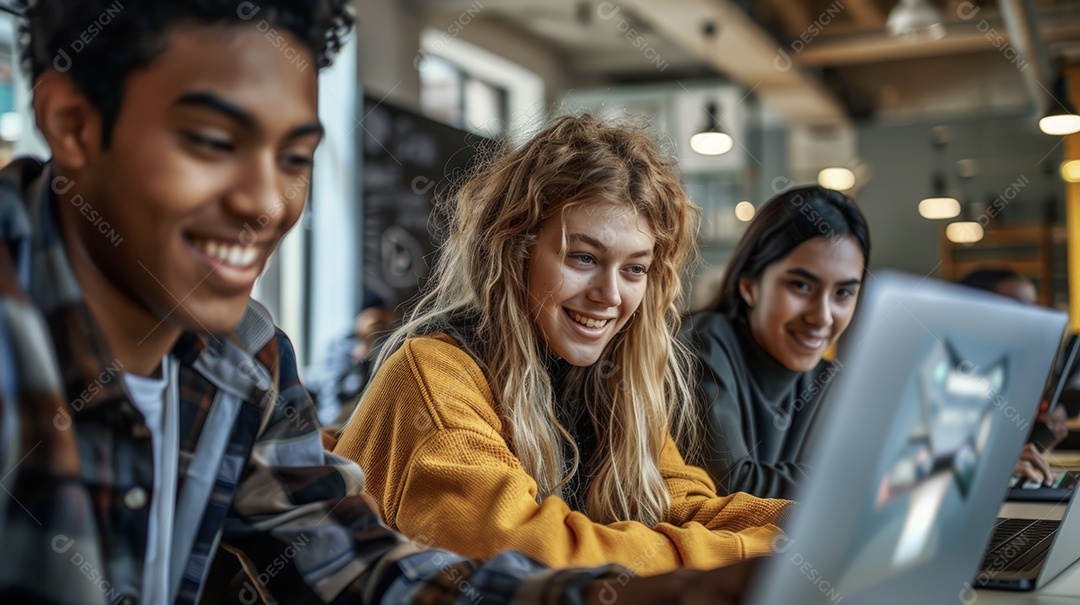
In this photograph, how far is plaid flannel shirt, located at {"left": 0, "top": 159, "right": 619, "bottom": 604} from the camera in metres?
0.82

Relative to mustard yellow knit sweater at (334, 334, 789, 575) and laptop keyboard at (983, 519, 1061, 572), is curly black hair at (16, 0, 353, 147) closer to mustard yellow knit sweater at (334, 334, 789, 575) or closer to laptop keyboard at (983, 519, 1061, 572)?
mustard yellow knit sweater at (334, 334, 789, 575)

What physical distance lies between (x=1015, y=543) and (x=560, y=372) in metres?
0.71

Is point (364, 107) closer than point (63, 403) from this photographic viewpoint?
No

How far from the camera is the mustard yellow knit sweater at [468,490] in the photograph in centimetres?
118

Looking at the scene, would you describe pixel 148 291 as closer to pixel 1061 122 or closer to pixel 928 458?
pixel 928 458

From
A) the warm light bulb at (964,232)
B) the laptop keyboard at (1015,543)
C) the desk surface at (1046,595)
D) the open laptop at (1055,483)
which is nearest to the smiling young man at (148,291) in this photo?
the desk surface at (1046,595)

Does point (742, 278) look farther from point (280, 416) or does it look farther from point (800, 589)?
point (800, 589)

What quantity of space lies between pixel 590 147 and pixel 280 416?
738 millimetres

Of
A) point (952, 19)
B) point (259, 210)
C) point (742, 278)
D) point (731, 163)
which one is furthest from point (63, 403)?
point (731, 163)

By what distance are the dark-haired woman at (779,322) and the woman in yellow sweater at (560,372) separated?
1.07 feet

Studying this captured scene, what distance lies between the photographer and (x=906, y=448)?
71cm

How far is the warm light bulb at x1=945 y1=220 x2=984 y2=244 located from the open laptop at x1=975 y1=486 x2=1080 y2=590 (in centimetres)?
882

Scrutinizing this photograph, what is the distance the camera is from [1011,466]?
0.95 m

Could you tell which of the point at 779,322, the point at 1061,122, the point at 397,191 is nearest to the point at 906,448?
the point at 779,322
